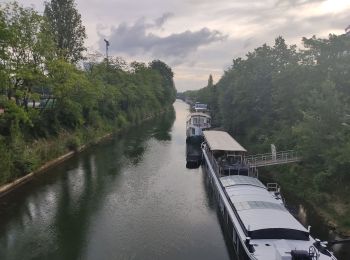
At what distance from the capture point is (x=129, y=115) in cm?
10856

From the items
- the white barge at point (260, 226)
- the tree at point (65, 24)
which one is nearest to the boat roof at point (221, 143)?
the white barge at point (260, 226)

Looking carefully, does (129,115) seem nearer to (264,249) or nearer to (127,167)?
(127,167)

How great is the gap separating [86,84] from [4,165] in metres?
30.3

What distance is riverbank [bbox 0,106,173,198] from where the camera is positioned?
4500cm

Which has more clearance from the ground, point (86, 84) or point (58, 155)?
point (86, 84)

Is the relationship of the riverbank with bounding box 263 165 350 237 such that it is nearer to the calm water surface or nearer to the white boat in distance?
the calm water surface

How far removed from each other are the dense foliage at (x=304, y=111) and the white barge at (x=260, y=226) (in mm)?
5892

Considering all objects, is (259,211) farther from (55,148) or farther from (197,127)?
(197,127)

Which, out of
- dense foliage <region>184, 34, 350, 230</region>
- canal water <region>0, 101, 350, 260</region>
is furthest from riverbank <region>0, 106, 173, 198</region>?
dense foliage <region>184, 34, 350, 230</region>

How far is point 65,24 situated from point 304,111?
51.3 m

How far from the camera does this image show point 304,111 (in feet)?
163

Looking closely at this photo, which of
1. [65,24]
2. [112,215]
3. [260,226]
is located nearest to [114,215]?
[112,215]

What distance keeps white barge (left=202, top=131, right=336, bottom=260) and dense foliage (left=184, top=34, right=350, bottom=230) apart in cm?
589

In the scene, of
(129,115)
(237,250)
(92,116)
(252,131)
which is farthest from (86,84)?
(237,250)
